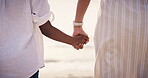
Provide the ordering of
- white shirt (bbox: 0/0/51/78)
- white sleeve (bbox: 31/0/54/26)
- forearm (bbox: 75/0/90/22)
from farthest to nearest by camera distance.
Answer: forearm (bbox: 75/0/90/22) < white sleeve (bbox: 31/0/54/26) < white shirt (bbox: 0/0/51/78)

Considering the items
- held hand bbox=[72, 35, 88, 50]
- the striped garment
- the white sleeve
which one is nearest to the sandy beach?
held hand bbox=[72, 35, 88, 50]

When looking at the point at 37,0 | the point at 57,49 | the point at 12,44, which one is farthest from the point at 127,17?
the point at 57,49

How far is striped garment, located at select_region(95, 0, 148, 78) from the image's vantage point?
2.78 m

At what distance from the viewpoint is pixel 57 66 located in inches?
211

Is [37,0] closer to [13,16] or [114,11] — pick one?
[13,16]

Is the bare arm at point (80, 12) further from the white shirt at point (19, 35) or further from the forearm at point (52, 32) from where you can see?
the white shirt at point (19, 35)

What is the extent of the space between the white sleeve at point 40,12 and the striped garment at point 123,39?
1.71 ft

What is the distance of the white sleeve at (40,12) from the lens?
252cm

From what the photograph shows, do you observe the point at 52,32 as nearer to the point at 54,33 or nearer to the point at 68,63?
the point at 54,33

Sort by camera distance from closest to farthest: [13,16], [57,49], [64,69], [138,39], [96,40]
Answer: [13,16] < [138,39] < [96,40] < [64,69] < [57,49]

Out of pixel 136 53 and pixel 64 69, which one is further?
pixel 64 69

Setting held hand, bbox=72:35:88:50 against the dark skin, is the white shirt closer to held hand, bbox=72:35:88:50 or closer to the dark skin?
the dark skin

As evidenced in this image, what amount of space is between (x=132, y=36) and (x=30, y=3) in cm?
80

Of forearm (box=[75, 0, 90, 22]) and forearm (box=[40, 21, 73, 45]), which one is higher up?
forearm (box=[75, 0, 90, 22])
